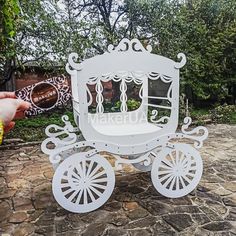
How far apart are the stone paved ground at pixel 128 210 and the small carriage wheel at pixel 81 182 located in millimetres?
98

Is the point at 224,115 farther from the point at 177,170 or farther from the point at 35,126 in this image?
the point at 177,170

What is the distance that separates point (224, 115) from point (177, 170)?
204 inches

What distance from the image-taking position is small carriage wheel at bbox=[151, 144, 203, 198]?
2.60 m

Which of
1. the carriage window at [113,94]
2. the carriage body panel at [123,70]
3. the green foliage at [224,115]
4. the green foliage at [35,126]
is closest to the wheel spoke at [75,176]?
the carriage body panel at [123,70]

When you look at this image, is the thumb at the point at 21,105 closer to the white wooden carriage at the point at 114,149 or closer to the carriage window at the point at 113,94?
the white wooden carriage at the point at 114,149

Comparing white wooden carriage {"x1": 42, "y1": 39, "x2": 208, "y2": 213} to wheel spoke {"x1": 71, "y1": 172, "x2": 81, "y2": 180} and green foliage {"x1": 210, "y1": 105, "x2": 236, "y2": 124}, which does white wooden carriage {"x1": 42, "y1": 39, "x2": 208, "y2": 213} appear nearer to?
wheel spoke {"x1": 71, "y1": 172, "x2": 81, "y2": 180}

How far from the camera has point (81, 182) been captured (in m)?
2.39

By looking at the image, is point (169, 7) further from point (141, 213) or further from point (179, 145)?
point (141, 213)

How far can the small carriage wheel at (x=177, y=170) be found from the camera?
2.60m

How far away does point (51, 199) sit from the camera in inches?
107

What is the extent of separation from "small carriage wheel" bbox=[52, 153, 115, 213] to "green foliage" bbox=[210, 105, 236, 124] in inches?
209

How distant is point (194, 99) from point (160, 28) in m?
3.21

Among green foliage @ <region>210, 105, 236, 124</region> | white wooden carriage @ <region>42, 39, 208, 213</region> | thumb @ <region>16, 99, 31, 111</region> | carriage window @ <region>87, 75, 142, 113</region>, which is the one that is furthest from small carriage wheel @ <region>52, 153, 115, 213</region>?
green foliage @ <region>210, 105, 236, 124</region>

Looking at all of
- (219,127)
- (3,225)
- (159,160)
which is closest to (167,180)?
(159,160)
